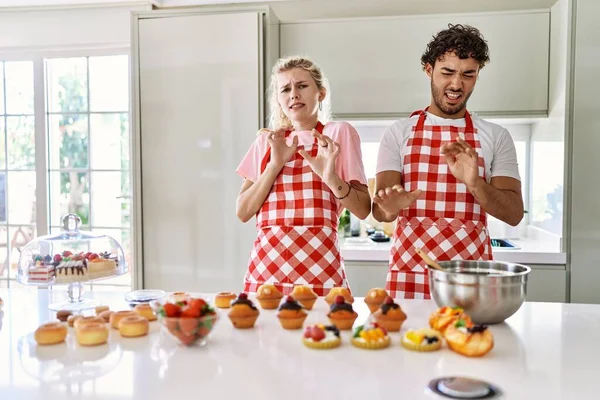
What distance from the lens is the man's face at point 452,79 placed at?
1671 mm

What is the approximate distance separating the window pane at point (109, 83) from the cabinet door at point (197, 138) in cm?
Answer: 87

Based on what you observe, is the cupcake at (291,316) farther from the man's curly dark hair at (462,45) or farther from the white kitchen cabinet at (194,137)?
the white kitchen cabinet at (194,137)

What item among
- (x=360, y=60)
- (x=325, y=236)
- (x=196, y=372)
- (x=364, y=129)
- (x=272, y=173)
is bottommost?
(x=196, y=372)

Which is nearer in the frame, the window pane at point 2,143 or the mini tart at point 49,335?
the mini tart at point 49,335

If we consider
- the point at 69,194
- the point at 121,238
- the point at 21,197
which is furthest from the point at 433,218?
the point at 21,197

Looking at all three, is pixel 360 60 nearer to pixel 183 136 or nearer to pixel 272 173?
pixel 183 136

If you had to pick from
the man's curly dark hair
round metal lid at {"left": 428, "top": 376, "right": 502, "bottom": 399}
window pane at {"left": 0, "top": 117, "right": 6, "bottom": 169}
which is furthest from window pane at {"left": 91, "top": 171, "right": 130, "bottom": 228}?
round metal lid at {"left": 428, "top": 376, "right": 502, "bottom": 399}

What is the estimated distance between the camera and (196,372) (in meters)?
0.96

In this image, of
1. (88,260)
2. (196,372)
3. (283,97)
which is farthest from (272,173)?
(196,372)

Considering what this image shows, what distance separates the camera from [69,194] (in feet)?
11.8

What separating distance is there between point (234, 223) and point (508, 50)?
4.89 ft

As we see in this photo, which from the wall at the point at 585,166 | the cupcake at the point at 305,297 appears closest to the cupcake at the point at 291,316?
the cupcake at the point at 305,297

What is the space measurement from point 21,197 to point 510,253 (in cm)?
291

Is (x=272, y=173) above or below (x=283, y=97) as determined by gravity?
below
